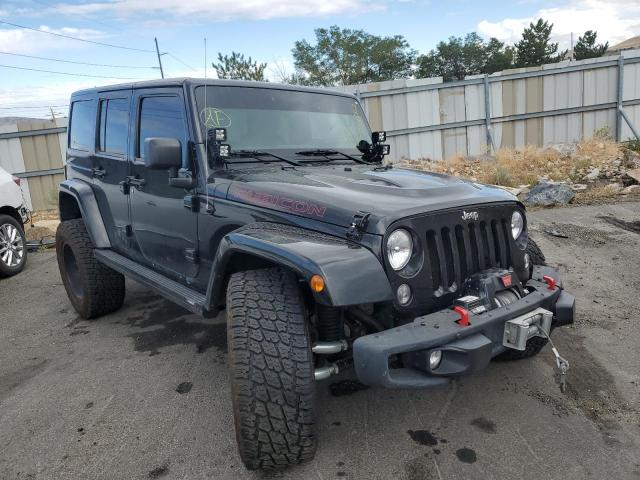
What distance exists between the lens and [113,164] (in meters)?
4.05

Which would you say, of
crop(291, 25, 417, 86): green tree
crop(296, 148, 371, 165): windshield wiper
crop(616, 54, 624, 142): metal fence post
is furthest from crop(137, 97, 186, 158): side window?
crop(291, 25, 417, 86): green tree

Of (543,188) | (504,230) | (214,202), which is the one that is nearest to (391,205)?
(504,230)

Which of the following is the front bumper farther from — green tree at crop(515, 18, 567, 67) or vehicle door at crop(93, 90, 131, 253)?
green tree at crop(515, 18, 567, 67)

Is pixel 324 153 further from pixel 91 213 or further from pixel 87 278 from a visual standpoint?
pixel 87 278

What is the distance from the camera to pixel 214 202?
3004 millimetres

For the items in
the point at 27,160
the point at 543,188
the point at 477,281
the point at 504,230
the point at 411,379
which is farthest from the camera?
the point at 27,160

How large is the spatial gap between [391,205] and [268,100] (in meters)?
1.43

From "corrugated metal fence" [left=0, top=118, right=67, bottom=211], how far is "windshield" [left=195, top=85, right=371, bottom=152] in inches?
390

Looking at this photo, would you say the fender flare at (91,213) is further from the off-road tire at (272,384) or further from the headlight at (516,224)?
the headlight at (516,224)

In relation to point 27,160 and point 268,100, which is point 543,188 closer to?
point 268,100

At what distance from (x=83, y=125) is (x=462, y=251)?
3715 millimetres

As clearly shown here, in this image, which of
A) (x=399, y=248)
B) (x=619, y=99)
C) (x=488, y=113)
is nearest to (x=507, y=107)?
(x=488, y=113)

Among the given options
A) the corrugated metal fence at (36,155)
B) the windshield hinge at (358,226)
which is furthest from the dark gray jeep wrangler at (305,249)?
the corrugated metal fence at (36,155)

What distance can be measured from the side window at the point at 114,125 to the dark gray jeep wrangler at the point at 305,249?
24 mm
